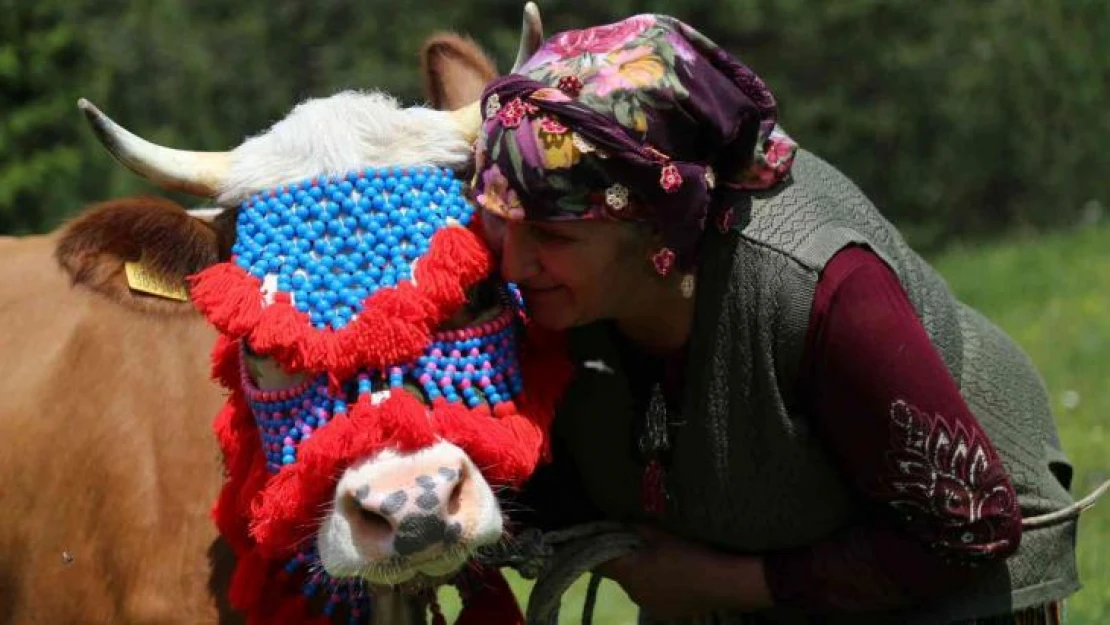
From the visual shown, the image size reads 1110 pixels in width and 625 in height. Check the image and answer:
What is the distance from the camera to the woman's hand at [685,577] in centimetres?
365

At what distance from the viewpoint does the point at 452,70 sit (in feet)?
13.3

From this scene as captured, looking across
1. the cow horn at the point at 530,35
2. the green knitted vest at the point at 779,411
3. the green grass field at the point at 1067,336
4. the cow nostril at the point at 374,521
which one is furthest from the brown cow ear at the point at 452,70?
the green grass field at the point at 1067,336

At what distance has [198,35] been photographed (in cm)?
1891

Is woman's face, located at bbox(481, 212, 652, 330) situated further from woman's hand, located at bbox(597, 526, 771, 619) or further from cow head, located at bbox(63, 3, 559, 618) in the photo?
woman's hand, located at bbox(597, 526, 771, 619)

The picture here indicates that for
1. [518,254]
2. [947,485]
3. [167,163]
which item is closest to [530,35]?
[518,254]

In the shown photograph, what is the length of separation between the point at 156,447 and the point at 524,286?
1.11 meters

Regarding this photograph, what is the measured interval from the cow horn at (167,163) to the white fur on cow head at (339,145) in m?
0.03

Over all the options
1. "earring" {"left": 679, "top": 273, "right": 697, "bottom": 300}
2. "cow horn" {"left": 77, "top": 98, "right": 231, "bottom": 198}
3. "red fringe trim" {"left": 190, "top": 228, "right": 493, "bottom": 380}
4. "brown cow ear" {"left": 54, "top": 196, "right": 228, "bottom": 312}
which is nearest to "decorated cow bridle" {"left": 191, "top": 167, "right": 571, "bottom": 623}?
"red fringe trim" {"left": 190, "top": 228, "right": 493, "bottom": 380}

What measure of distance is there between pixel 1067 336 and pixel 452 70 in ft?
18.6

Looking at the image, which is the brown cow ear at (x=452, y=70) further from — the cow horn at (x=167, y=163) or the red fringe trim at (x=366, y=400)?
the red fringe trim at (x=366, y=400)

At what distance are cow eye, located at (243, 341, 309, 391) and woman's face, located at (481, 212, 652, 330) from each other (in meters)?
0.43

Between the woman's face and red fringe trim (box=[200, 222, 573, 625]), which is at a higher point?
the woman's face

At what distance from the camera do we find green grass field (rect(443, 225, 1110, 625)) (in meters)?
5.89

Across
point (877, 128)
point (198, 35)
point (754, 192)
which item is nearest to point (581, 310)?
point (754, 192)
